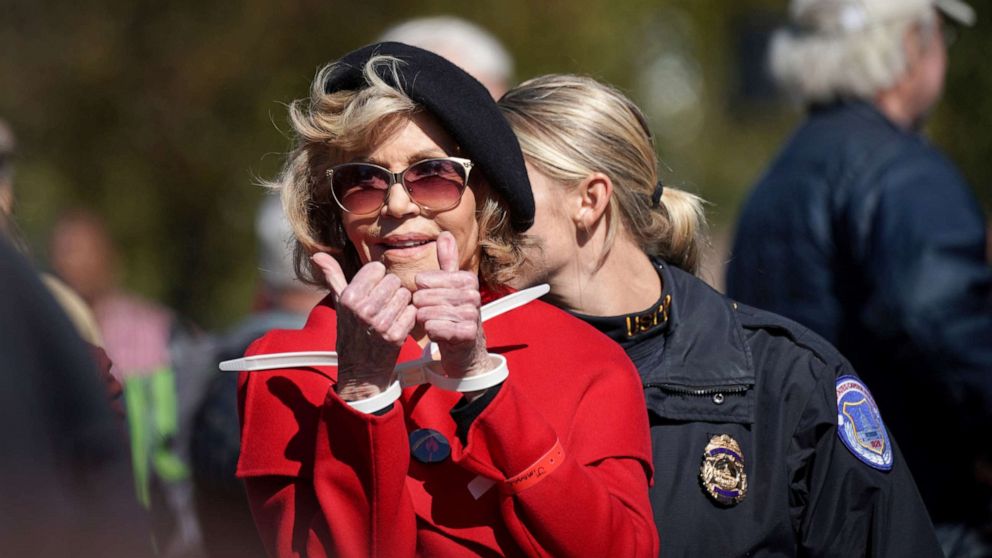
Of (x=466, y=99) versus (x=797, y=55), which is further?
(x=797, y=55)

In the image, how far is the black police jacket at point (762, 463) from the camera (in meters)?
2.44

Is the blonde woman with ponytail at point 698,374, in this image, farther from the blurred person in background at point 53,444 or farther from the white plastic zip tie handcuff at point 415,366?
the blurred person in background at point 53,444

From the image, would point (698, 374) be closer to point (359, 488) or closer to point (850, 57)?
point (359, 488)

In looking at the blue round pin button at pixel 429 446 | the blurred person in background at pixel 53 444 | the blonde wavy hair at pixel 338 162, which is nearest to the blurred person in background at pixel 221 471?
the blonde wavy hair at pixel 338 162

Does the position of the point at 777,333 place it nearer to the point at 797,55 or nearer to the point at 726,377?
the point at 726,377

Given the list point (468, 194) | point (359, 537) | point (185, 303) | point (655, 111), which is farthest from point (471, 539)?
point (655, 111)

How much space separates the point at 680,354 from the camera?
258 cm

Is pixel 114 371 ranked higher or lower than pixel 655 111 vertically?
higher

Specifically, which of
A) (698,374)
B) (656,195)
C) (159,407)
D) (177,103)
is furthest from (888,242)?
(177,103)

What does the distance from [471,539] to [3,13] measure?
338 inches

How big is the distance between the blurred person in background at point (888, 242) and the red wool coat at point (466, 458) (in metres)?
1.49

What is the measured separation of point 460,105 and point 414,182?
151 mm

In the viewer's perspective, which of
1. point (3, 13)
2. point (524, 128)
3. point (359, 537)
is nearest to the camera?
point (359, 537)

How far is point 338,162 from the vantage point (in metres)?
2.35
